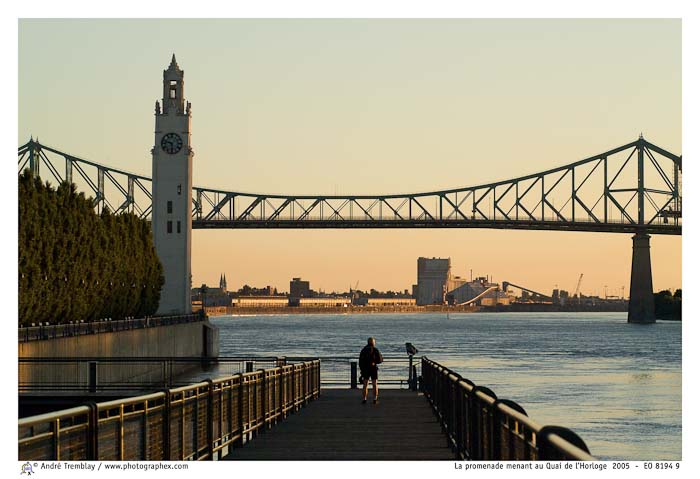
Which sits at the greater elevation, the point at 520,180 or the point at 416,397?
the point at 520,180

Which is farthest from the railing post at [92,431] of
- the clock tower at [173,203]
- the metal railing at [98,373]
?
the clock tower at [173,203]

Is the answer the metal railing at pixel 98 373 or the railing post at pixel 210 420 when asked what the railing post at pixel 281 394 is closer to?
the railing post at pixel 210 420

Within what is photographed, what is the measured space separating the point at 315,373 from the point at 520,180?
135658 mm

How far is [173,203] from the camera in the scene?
339 ft

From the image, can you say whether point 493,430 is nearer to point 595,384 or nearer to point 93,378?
point 93,378

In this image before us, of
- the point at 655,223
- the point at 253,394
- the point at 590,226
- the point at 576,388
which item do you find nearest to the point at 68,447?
the point at 253,394

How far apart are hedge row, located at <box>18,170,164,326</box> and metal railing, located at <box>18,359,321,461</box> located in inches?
1258

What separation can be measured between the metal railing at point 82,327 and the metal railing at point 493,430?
25420mm

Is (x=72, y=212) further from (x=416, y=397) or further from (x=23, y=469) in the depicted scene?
(x=23, y=469)

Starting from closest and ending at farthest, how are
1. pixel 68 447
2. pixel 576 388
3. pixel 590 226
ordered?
pixel 68 447 < pixel 576 388 < pixel 590 226

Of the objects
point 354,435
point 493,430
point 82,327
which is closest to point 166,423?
point 493,430

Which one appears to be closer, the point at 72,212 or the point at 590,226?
the point at 72,212

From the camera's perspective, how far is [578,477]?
11.2 m

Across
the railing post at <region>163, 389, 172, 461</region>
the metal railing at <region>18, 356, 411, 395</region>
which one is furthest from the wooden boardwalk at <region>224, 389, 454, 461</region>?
the metal railing at <region>18, 356, 411, 395</region>
